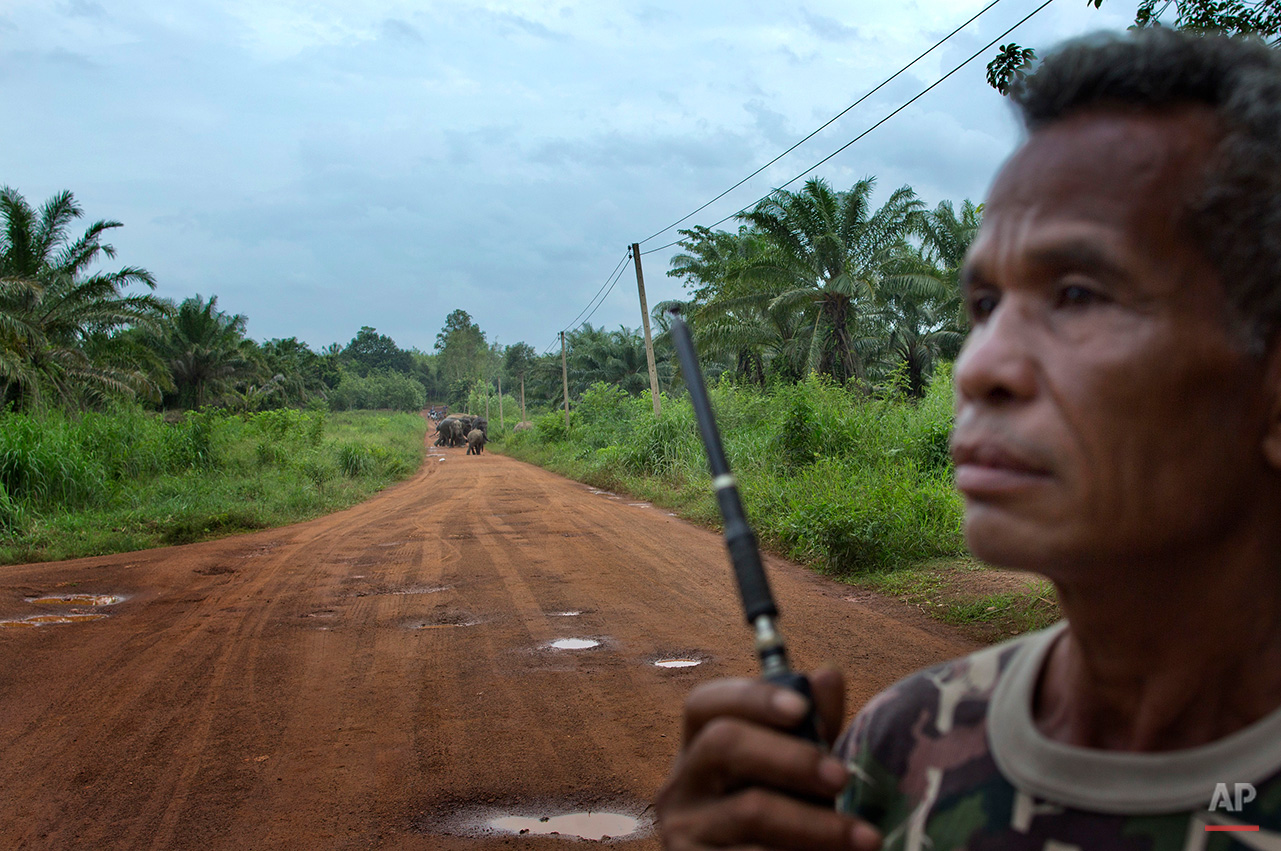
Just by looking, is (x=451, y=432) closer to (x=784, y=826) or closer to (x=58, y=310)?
(x=58, y=310)

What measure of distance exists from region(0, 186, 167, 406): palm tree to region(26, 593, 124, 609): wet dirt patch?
11887 mm

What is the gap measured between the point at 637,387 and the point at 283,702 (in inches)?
1412

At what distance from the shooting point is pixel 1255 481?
2.26ft

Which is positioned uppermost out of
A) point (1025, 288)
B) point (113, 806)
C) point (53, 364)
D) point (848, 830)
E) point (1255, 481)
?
point (53, 364)

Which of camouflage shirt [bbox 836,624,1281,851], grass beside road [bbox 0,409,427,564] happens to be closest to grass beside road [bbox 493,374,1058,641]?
camouflage shirt [bbox 836,624,1281,851]

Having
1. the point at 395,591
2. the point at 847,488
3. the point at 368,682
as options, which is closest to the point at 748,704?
the point at 368,682

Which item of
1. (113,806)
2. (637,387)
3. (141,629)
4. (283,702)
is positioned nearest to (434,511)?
(141,629)

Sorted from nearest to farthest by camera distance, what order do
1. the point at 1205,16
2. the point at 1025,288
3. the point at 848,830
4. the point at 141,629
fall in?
the point at 848,830 → the point at 1025,288 → the point at 1205,16 → the point at 141,629

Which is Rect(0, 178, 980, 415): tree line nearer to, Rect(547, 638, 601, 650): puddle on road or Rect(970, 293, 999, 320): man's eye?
Rect(547, 638, 601, 650): puddle on road

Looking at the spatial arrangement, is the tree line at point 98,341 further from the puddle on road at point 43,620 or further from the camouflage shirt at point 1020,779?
the camouflage shirt at point 1020,779

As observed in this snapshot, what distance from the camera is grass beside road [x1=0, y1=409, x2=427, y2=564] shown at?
34.4 ft

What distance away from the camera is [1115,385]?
0.67 metres

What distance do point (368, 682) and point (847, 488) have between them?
5.93m

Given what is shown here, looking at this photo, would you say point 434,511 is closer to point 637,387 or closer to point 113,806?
point 113,806
